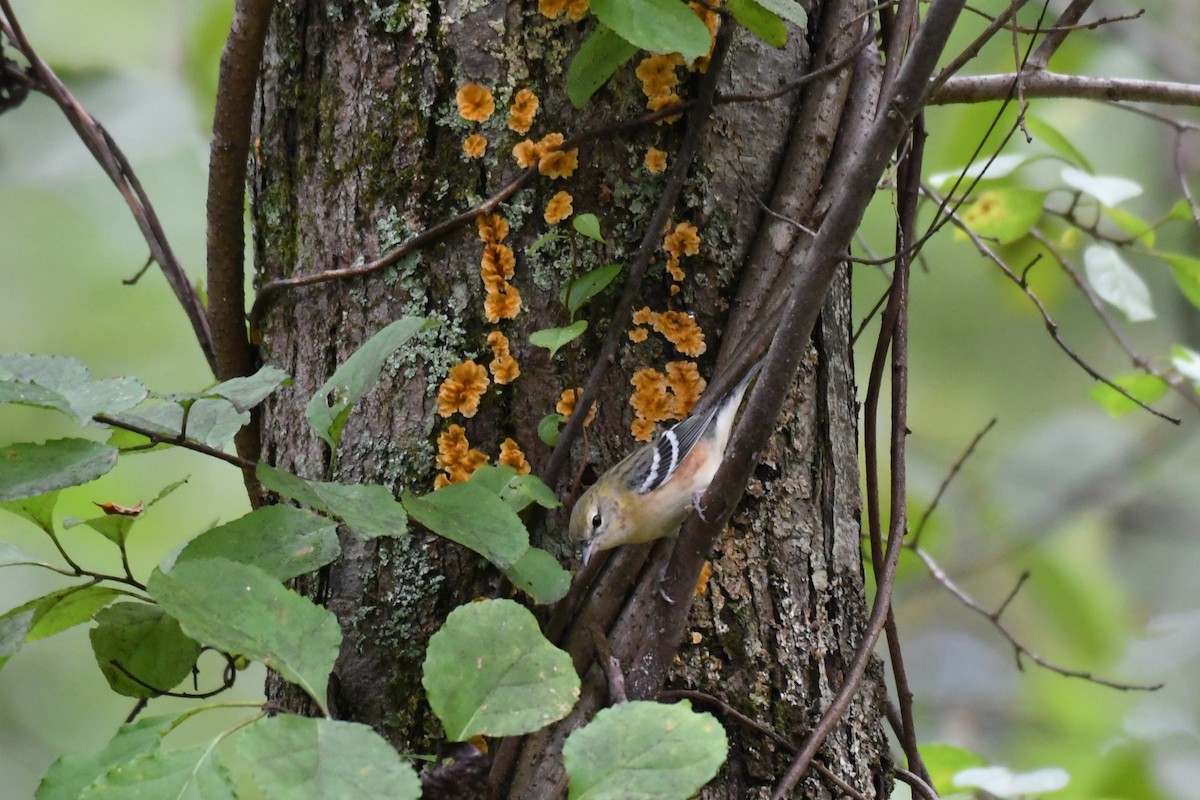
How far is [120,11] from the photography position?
325cm

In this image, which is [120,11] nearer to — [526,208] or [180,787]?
[526,208]

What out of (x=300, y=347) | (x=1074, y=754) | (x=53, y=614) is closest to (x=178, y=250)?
(x=300, y=347)

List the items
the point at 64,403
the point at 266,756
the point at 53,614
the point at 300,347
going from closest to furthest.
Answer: the point at 266,756 < the point at 64,403 < the point at 53,614 < the point at 300,347

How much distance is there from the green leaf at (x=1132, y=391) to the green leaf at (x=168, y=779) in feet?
6.83

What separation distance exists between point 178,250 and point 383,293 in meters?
1.82

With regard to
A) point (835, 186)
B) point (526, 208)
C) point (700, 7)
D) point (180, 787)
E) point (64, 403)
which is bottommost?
point (180, 787)

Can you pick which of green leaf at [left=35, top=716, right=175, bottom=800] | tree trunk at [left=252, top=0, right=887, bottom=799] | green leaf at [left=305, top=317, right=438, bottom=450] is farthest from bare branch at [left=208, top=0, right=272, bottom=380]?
green leaf at [left=35, top=716, right=175, bottom=800]

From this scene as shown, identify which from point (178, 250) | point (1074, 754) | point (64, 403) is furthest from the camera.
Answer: point (1074, 754)

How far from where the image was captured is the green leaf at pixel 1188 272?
230cm

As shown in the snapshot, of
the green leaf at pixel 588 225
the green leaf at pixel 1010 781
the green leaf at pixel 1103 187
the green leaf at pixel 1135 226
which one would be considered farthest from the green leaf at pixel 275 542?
the green leaf at pixel 1135 226

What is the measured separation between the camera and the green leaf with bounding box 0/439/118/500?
3.86 feet

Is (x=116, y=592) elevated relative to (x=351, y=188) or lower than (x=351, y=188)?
lower

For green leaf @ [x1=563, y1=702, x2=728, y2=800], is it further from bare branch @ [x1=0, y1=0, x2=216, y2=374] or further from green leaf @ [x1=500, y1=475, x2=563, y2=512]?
bare branch @ [x1=0, y1=0, x2=216, y2=374]

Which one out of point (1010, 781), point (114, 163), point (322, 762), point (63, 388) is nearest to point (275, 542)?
point (63, 388)
